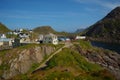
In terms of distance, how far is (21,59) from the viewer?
83188 mm

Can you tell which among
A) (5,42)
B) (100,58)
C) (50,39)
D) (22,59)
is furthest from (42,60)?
(5,42)

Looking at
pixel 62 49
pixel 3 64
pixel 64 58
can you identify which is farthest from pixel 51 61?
pixel 3 64

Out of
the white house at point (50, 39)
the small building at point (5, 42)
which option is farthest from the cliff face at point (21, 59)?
the small building at point (5, 42)

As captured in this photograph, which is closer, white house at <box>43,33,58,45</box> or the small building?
white house at <box>43,33,58,45</box>

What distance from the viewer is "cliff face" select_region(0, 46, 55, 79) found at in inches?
3150

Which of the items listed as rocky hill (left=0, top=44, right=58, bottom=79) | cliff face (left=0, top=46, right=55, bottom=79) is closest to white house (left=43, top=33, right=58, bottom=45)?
rocky hill (left=0, top=44, right=58, bottom=79)

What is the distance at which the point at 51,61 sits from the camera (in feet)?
263

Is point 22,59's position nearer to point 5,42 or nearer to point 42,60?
point 42,60

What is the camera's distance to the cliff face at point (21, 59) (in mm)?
80000

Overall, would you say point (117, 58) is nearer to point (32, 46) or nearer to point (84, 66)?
point (84, 66)

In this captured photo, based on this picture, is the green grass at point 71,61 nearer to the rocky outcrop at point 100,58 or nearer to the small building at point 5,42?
the rocky outcrop at point 100,58

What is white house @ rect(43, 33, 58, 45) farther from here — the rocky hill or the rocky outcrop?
the rocky outcrop

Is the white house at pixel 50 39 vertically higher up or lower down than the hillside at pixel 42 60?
higher up

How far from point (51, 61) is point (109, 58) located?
29.8 meters
